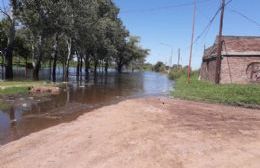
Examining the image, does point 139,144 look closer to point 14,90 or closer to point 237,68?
point 14,90

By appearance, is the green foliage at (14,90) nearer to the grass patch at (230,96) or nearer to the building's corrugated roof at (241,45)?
the grass patch at (230,96)

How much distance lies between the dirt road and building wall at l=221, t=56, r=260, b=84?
717 inches

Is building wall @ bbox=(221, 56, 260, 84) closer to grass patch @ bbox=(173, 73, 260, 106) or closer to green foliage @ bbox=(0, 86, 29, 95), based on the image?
grass patch @ bbox=(173, 73, 260, 106)

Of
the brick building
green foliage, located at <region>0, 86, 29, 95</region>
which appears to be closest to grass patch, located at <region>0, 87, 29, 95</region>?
green foliage, located at <region>0, 86, 29, 95</region>

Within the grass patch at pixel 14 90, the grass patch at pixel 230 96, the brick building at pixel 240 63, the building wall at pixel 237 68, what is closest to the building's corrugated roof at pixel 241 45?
the brick building at pixel 240 63

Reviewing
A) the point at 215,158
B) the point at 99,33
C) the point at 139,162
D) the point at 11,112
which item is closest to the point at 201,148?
the point at 215,158

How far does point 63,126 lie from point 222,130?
564 cm

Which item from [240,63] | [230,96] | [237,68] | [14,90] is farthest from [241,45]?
[14,90]

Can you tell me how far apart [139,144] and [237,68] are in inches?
990

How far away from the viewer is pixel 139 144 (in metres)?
10.3

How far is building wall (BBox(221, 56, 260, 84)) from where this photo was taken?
33.3m

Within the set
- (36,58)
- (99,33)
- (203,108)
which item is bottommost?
(203,108)

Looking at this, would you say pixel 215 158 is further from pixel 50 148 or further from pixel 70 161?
pixel 50 148

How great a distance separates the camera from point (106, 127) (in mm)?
12742
